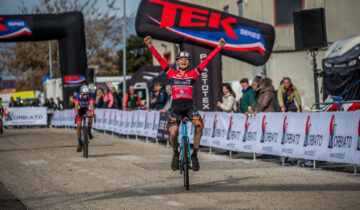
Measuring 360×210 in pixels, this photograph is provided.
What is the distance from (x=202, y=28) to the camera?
672 inches

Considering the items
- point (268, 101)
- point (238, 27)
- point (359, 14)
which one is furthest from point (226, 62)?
point (268, 101)

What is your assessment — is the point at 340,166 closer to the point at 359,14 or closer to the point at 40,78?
the point at 359,14

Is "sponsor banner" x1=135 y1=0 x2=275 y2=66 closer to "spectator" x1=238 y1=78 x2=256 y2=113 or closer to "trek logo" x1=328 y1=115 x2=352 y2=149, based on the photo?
"spectator" x1=238 y1=78 x2=256 y2=113

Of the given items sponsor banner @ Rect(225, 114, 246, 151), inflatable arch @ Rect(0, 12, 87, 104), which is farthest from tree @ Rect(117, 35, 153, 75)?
sponsor banner @ Rect(225, 114, 246, 151)

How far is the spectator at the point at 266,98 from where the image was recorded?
47.1ft

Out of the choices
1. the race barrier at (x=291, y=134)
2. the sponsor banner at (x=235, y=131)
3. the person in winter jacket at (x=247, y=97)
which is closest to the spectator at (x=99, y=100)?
the race barrier at (x=291, y=134)

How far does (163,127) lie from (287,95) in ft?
15.2

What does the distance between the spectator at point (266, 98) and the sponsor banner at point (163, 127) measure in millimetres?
5043

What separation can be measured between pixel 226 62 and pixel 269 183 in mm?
26938

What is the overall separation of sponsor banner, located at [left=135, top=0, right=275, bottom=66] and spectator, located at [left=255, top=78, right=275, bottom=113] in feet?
10.3

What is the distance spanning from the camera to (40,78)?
68562 millimetres

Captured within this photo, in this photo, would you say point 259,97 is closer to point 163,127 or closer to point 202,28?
point 202,28

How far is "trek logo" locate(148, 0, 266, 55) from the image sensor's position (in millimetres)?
16669

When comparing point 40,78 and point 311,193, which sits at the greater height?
point 40,78
